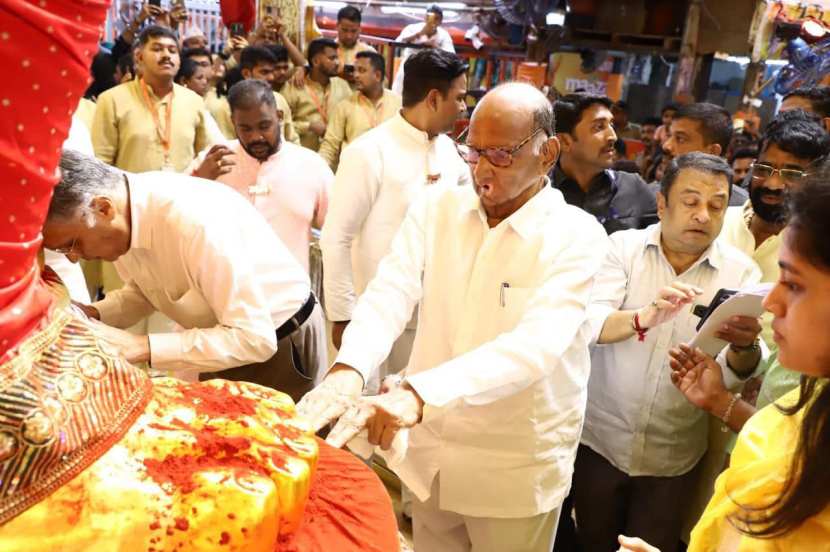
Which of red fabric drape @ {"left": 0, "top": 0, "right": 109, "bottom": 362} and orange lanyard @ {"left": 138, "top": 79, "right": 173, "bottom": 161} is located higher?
red fabric drape @ {"left": 0, "top": 0, "right": 109, "bottom": 362}

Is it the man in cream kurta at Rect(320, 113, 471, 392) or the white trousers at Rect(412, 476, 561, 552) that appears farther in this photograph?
the man in cream kurta at Rect(320, 113, 471, 392)

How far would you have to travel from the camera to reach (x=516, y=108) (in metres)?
1.82

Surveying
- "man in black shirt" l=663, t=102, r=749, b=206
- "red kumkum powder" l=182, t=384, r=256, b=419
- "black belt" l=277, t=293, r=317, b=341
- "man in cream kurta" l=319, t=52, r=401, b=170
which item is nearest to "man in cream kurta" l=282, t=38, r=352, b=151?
"man in cream kurta" l=319, t=52, r=401, b=170

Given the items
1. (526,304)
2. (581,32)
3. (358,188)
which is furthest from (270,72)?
(526,304)

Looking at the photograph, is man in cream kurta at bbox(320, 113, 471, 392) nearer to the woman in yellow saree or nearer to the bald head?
the bald head

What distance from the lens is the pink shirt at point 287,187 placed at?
3.31 m

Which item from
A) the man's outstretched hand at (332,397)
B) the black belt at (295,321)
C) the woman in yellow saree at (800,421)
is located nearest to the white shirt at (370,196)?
the black belt at (295,321)

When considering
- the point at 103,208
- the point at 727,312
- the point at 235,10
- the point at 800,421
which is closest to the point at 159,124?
the point at 235,10

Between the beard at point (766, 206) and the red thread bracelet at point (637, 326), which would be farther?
the beard at point (766, 206)

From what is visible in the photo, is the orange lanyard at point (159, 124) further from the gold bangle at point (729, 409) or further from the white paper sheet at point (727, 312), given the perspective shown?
the gold bangle at point (729, 409)

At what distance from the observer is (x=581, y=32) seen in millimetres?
7000

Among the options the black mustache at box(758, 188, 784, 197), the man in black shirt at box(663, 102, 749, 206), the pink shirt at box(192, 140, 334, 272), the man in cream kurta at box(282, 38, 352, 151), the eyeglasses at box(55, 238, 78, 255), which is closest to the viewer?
the eyeglasses at box(55, 238, 78, 255)

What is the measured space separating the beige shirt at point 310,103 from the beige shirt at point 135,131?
180 centimetres

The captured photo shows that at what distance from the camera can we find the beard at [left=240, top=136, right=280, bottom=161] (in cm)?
326
